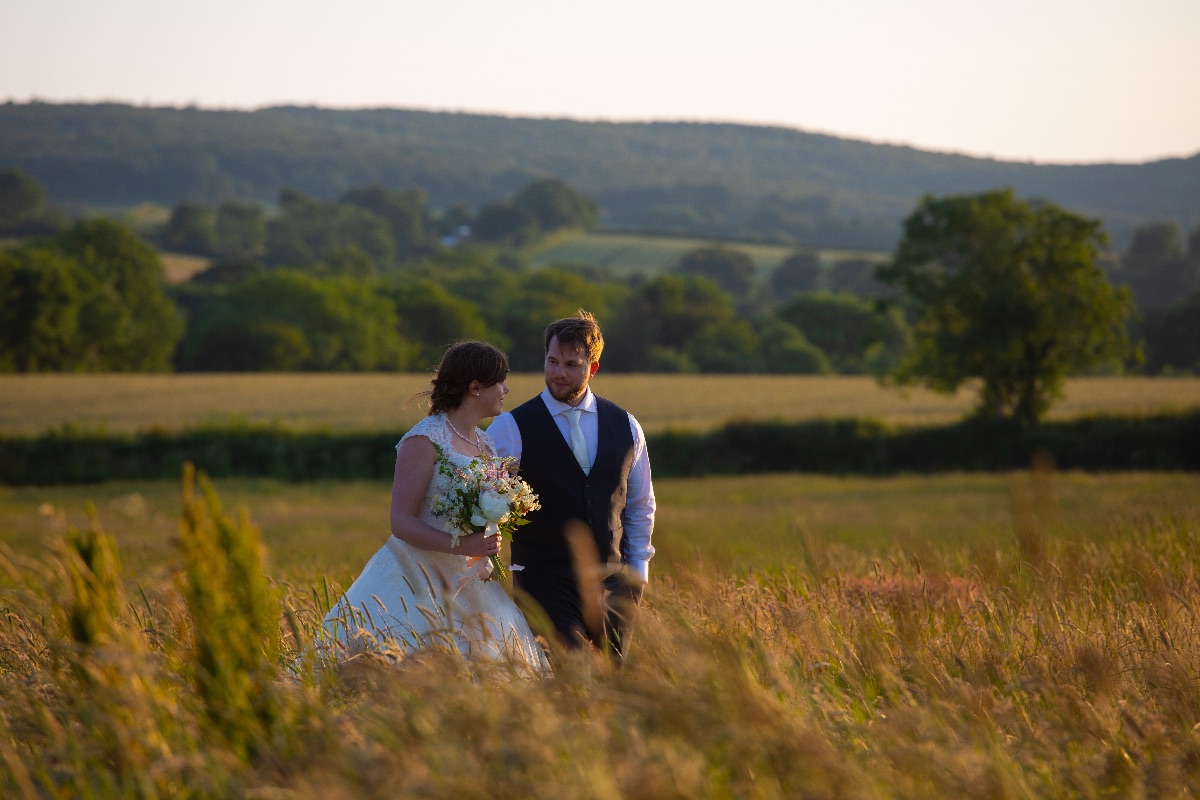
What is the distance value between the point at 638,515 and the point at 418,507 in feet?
3.53

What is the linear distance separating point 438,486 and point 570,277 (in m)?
91.2

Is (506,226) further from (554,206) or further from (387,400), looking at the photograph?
(387,400)

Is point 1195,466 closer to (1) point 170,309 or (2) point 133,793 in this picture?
(2) point 133,793

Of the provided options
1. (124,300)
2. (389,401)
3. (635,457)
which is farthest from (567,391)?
(124,300)

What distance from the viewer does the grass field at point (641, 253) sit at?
134875mm

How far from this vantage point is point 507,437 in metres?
5.36

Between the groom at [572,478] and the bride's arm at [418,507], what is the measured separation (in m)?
0.25

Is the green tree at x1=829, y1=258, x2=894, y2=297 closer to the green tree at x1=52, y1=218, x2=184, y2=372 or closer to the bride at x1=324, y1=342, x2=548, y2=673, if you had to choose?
the green tree at x1=52, y1=218, x2=184, y2=372

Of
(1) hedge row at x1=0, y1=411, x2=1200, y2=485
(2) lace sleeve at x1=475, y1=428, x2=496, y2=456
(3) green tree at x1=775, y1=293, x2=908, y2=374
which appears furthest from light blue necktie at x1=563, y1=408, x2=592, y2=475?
(3) green tree at x1=775, y1=293, x2=908, y2=374

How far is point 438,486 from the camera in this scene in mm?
5379

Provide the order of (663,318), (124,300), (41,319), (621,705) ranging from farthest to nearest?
(663,318)
(124,300)
(41,319)
(621,705)

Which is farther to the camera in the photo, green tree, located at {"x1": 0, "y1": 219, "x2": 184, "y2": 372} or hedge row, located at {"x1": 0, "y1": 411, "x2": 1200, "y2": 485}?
green tree, located at {"x1": 0, "y1": 219, "x2": 184, "y2": 372}

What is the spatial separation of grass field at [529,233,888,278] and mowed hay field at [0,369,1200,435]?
246 feet

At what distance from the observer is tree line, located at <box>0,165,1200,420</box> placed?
35.5 m
